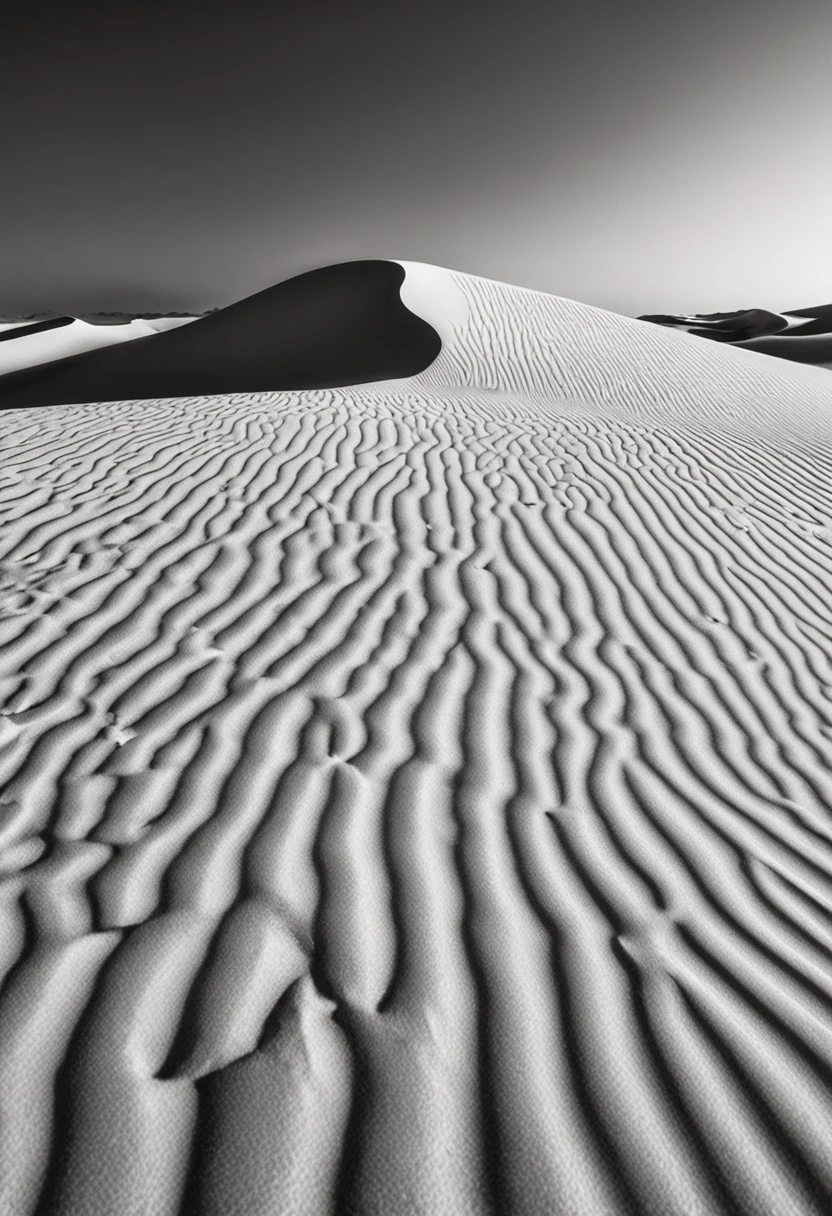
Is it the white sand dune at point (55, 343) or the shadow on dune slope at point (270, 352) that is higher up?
the shadow on dune slope at point (270, 352)

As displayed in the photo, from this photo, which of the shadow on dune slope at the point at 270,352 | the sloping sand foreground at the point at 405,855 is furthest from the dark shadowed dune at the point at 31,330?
the sloping sand foreground at the point at 405,855

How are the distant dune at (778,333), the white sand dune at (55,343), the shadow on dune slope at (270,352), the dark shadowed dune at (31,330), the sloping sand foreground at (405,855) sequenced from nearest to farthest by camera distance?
the sloping sand foreground at (405,855) < the shadow on dune slope at (270,352) < the white sand dune at (55,343) < the dark shadowed dune at (31,330) < the distant dune at (778,333)

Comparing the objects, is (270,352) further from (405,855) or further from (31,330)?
(405,855)

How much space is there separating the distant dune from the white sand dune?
22022mm

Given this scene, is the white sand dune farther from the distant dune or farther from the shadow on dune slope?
the distant dune

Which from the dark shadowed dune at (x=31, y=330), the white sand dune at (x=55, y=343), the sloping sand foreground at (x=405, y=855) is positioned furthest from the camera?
the dark shadowed dune at (x=31, y=330)

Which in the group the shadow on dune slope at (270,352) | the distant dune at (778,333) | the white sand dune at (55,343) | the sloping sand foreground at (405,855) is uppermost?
the sloping sand foreground at (405,855)

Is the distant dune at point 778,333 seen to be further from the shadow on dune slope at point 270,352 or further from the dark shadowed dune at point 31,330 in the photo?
the dark shadowed dune at point 31,330

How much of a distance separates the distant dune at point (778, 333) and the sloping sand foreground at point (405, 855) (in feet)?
99.7

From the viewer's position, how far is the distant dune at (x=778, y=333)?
34812mm

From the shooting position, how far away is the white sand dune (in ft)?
76.9

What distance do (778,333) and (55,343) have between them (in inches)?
1603

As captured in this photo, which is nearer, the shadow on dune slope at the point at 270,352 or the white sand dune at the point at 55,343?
the shadow on dune slope at the point at 270,352

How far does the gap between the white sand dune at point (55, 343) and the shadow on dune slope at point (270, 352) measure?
3.60m
